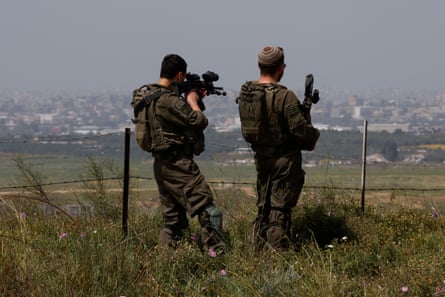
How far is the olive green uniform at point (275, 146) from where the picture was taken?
6.03 m

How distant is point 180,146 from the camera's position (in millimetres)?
6199

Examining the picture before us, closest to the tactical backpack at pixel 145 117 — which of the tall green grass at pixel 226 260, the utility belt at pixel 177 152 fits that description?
the utility belt at pixel 177 152

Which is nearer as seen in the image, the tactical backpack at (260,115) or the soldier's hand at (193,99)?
the tactical backpack at (260,115)

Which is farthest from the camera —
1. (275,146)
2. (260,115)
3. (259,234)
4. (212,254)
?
(259,234)

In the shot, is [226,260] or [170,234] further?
[170,234]

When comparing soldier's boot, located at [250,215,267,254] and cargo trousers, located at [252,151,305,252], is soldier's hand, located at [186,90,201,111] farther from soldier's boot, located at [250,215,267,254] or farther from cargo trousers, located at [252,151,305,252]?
soldier's boot, located at [250,215,267,254]

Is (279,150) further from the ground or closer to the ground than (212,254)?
further from the ground

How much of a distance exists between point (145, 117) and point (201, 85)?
56cm

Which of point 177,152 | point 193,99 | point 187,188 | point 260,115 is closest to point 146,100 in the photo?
point 193,99

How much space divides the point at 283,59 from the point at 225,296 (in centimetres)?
235

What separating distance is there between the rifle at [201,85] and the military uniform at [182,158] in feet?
0.46

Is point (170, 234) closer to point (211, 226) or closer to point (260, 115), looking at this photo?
point (211, 226)

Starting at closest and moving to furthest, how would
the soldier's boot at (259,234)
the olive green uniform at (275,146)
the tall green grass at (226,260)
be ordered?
the tall green grass at (226,260), the olive green uniform at (275,146), the soldier's boot at (259,234)

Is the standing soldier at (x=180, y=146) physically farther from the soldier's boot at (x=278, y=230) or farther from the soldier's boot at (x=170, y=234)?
the soldier's boot at (x=278, y=230)
